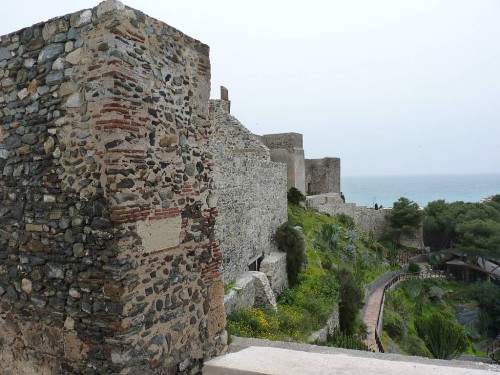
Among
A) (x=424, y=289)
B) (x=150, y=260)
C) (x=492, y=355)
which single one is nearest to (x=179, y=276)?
(x=150, y=260)

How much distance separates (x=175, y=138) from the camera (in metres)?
3.20

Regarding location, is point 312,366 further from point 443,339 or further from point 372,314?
point 372,314

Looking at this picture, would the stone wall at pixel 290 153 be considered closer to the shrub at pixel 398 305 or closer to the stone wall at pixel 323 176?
the shrub at pixel 398 305

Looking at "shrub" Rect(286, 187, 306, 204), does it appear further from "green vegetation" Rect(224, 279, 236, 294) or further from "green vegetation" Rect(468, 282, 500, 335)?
"green vegetation" Rect(468, 282, 500, 335)

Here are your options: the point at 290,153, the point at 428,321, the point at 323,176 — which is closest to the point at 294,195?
the point at 290,153

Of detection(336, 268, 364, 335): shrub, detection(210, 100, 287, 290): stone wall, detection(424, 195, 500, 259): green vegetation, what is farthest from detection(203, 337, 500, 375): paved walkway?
detection(424, 195, 500, 259): green vegetation

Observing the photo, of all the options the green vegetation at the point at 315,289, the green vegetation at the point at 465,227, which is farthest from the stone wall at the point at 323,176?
the green vegetation at the point at 465,227

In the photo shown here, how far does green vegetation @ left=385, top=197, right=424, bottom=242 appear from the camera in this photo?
3803cm

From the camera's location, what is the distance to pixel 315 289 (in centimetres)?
1538

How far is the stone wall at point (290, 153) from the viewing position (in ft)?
87.9

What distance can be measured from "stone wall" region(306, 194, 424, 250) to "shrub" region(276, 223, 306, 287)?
11.5m

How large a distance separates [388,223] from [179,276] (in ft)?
130

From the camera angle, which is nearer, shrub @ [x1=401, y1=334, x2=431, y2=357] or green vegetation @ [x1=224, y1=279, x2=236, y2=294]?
green vegetation @ [x1=224, y1=279, x2=236, y2=294]

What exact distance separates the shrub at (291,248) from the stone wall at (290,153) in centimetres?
1018
